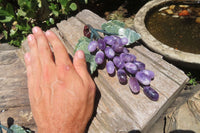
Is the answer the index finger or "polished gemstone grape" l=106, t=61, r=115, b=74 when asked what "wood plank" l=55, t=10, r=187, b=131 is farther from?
the index finger

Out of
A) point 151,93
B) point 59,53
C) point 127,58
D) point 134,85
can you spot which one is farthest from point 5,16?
point 151,93

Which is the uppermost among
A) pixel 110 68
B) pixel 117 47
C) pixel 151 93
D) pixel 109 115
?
pixel 117 47

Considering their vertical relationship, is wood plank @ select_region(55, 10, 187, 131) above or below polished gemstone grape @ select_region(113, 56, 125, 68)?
below

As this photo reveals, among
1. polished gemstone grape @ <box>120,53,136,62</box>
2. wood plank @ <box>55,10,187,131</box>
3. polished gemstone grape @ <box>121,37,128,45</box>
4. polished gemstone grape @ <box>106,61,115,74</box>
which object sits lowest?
wood plank @ <box>55,10,187,131</box>

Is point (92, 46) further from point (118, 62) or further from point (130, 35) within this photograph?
point (130, 35)

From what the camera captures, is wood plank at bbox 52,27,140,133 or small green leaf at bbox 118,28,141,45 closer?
wood plank at bbox 52,27,140,133

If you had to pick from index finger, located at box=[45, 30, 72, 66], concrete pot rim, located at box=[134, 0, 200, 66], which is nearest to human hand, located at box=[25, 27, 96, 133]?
index finger, located at box=[45, 30, 72, 66]

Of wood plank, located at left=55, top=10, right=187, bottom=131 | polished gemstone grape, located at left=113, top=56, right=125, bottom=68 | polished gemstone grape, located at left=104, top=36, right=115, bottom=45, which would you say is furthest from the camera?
polished gemstone grape, located at left=104, top=36, right=115, bottom=45

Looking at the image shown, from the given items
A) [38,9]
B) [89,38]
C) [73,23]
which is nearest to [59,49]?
[89,38]

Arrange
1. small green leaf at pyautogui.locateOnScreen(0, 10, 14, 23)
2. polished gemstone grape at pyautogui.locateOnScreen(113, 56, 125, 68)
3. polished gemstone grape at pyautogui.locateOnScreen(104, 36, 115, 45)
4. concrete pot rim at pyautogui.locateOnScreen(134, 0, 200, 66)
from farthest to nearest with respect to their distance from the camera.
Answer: small green leaf at pyautogui.locateOnScreen(0, 10, 14, 23)
concrete pot rim at pyautogui.locateOnScreen(134, 0, 200, 66)
polished gemstone grape at pyautogui.locateOnScreen(104, 36, 115, 45)
polished gemstone grape at pyautogui.locateOnScreen(113, 56, 125, 68)
